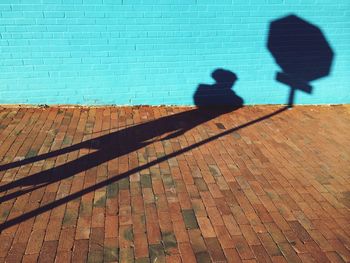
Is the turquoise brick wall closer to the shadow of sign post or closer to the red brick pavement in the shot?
the shadow of sign post

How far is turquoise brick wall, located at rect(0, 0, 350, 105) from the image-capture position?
5883 millimetres

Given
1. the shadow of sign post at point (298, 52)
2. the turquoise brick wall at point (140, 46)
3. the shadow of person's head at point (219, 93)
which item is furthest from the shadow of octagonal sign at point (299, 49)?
the shadow of person's head at point (219, 93)

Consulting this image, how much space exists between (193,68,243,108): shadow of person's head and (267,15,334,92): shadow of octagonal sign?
99 centimetres

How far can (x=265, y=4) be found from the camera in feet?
20.3

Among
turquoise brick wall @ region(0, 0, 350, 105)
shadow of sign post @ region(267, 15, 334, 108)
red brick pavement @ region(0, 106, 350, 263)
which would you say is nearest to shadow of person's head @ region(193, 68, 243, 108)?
turquoise brick wall @ region(0, 0, 350, 105)

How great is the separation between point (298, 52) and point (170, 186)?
13.3 feet

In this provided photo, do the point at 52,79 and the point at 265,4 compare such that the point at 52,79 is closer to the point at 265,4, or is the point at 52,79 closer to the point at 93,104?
the point at 93,104

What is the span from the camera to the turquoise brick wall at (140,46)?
5.88m

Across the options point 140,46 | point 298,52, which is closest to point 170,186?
point 140,46

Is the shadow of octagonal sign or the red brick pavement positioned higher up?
the shadow of octagonal sign

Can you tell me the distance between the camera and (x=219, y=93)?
6.85m

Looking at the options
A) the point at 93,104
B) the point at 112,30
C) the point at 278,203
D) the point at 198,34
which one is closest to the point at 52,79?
the point at 93,104

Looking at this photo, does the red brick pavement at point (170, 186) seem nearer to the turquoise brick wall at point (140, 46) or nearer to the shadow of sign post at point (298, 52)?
the turquoise brick wall at point (140, 46)

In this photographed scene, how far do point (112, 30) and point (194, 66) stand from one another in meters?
1.65
